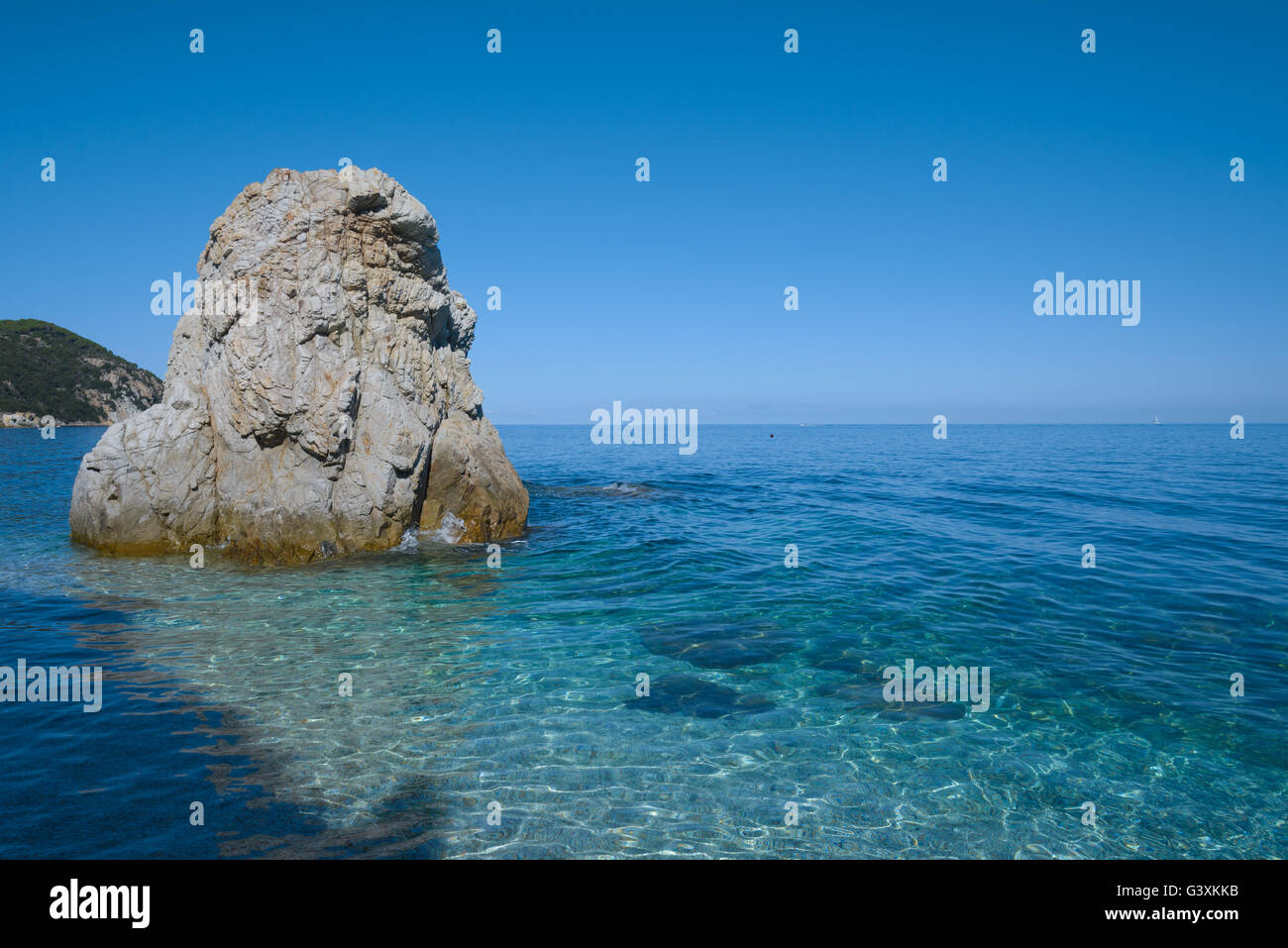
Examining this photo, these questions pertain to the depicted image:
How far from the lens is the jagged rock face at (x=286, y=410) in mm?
19234

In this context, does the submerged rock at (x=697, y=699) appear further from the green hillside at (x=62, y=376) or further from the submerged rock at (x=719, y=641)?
the green hillside at (x=62, y=376)

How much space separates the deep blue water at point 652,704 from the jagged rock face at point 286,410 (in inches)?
62.6

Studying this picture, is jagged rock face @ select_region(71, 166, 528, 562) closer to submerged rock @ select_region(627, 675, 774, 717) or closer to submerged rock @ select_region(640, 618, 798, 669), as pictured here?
submerged rock @ select_region(640, 618, 798, 669)

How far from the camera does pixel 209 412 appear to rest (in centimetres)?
2020

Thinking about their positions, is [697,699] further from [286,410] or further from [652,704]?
[286,410]

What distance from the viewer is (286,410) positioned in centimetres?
1905

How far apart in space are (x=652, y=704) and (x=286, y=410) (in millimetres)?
14724

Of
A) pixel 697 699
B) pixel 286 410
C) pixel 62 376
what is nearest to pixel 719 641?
pixel 697 699

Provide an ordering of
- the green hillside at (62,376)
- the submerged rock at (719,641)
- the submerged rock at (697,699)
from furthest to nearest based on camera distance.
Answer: the green hillside at (62,376) < the submerged rock at (719,641) < the submerged rock at (697,699)

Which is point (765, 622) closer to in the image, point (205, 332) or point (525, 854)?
point (525, 854)

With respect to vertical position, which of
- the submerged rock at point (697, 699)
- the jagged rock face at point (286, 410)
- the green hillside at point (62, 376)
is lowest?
the submerged rock at point (697, 699)

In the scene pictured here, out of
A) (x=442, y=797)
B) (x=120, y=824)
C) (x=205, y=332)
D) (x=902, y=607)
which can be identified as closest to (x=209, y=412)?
(x=205, y=332)

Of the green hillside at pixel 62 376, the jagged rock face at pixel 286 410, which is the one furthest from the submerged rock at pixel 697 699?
→ the green hillside at pixel 62 376
